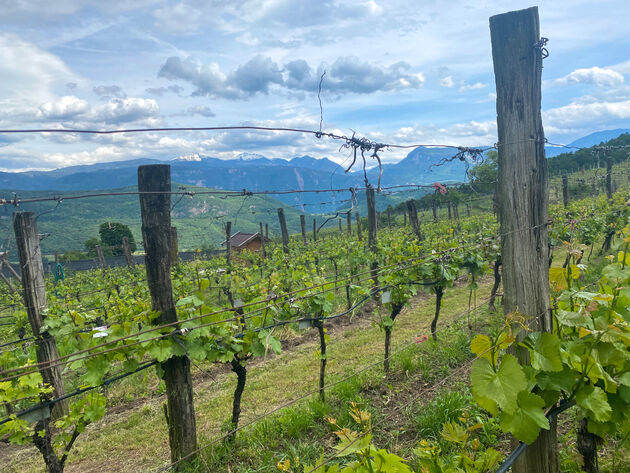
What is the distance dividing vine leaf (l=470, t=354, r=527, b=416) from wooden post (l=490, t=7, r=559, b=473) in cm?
55

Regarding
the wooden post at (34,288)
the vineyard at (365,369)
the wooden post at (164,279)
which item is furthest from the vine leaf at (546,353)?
the wooden post at (34,288)

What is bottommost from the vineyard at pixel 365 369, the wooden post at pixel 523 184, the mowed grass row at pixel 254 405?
the mowed grass row at pixel 254 405

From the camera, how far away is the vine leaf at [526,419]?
185cm

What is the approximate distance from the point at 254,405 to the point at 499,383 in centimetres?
479

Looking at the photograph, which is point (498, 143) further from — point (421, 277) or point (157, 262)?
point (421, 277)

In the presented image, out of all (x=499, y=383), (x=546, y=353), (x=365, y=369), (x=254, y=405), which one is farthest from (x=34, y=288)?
(x=546, y=353)

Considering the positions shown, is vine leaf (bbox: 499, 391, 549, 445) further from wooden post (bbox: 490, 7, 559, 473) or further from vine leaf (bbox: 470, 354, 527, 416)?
wooden post (bbox: 490, 7, 559, 473)

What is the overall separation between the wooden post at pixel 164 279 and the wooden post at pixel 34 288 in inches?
123

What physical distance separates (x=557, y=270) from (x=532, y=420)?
1.11m

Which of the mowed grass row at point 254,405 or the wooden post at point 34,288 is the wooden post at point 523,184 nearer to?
the mowed grass row at point 254,405

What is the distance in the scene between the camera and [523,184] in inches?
92.8

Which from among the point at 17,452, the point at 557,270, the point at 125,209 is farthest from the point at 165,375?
the point at 125,209

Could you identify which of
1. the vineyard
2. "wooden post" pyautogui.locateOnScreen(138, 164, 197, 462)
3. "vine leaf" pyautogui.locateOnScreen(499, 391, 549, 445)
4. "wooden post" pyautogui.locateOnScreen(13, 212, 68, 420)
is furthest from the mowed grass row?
"vine leaf" pyautogui.locateOnScreen(499, 391, 549, 445)

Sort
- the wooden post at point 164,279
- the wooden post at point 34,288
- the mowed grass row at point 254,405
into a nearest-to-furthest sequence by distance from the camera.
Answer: the wooden post at point 164,279 → the mowed grass row at point 254,405 → the wooden post at point 34,288
